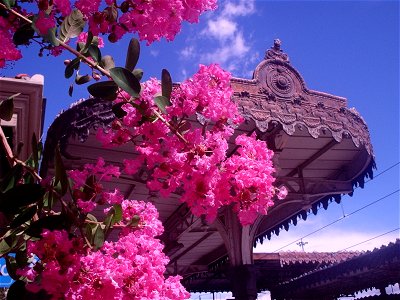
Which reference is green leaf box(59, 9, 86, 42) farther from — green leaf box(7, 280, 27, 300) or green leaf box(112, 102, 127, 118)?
green leaf box(7, 280, 27, 300)

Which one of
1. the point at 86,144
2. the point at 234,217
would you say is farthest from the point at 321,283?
the point at 86,144

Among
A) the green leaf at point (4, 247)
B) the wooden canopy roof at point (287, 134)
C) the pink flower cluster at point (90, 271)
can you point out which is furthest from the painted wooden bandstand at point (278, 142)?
the pink flower cluster at point (90, 271)

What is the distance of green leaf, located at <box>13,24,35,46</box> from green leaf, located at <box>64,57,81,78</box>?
204 mm

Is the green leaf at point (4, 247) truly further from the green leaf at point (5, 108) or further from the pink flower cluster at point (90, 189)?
the green leaf at point (5, 108)

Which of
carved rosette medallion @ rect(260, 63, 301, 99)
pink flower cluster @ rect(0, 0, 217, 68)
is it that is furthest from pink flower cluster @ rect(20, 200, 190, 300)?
carved rosette medallion @ rect(260, 63, 301, 99)

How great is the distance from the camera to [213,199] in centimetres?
167

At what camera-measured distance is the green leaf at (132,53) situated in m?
1.52

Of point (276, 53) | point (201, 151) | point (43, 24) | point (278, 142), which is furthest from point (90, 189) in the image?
point (276, 53)

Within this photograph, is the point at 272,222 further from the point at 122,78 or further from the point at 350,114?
the point at 122,78

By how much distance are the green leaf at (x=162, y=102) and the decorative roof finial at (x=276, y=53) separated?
507cm

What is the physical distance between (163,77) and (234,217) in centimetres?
577

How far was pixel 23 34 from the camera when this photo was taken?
→ 5.17ft

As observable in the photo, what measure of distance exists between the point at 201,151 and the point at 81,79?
566mm

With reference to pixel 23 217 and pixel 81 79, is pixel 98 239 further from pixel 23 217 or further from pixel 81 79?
pixel 81 79
